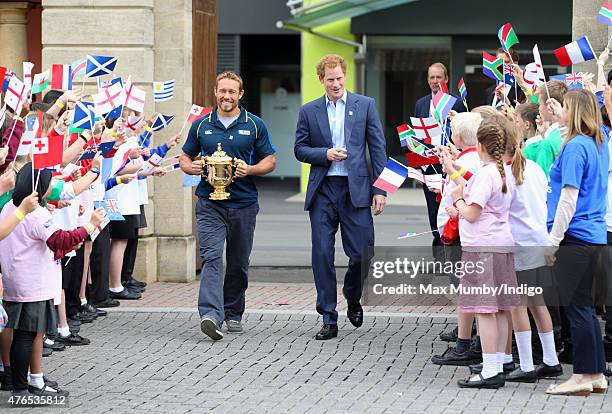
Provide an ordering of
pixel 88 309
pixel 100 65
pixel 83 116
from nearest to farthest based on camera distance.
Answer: pixel 83 116 < pixel 100 65 < pixel 88 309

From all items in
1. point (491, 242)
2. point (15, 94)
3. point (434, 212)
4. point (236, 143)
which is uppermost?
point (15, 94)

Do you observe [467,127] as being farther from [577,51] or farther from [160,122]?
[160,122]

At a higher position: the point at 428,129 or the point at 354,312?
the point at 428,129

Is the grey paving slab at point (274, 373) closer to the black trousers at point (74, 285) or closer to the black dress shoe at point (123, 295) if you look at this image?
the black trousers at point (74, 285)

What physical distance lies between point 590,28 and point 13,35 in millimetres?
6501

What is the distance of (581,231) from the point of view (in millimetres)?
7508

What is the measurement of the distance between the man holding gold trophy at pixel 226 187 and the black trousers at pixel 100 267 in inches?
53.1

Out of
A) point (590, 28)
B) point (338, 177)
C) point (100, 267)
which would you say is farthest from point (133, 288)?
point (590, 28)

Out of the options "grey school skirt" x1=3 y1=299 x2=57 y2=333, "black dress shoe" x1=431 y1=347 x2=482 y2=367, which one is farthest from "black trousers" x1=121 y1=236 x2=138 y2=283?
"grey school skirt" x1=3 y1=299 x2=57 y2=333

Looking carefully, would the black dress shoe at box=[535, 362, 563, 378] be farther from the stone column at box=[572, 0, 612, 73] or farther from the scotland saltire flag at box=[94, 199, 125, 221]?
the stone column at box=[572, 0, 612, 73]

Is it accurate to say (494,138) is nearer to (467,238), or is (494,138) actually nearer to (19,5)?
(467,238)

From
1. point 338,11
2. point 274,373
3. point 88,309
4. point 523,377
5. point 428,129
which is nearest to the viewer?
point 523,377

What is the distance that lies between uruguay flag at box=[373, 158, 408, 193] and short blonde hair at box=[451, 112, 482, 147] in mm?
805

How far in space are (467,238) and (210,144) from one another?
2.62 m
